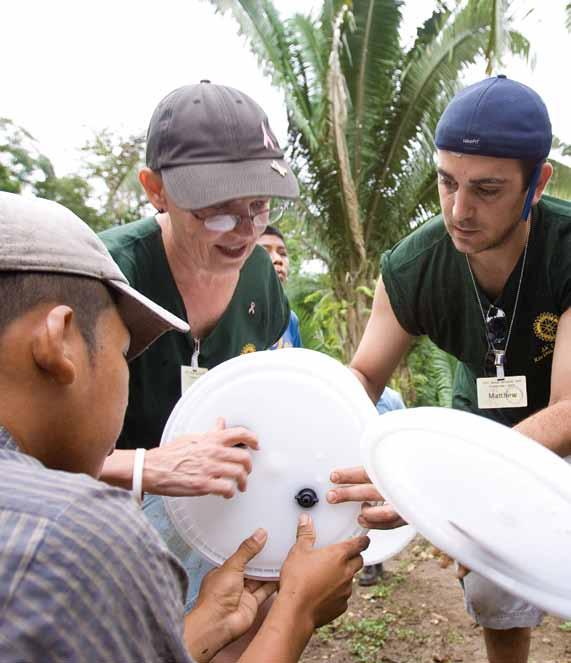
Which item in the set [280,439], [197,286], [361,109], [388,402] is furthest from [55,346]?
[361,109]

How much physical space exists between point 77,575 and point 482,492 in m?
0.99

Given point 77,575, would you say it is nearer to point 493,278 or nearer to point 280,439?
point 280,439

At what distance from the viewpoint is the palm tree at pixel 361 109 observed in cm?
801

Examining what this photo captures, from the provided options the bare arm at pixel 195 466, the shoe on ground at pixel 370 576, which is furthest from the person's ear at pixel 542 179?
the shoe on ground at pixel 370 576

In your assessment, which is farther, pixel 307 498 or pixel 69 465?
pixel 307 498

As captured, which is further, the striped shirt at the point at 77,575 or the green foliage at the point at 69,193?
the green foliage at the point at 69,193

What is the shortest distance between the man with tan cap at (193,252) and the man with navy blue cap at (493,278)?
537 millimetres

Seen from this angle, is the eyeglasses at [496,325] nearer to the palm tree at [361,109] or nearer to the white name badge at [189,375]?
the white name badge at [189,375]

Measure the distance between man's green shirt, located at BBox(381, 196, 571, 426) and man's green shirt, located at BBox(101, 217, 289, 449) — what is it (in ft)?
1.70

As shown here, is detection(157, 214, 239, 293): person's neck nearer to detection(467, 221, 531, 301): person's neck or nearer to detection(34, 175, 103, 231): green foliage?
detection(467, 221, 531, 301): person's neck

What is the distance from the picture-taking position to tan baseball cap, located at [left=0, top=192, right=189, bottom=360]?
96 cm

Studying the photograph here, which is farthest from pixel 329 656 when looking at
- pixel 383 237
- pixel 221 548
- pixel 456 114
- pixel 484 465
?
pixel 383 237

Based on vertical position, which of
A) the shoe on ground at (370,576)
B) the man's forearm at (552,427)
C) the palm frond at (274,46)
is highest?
the palm frond at (274,46)

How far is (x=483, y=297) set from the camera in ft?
7.72
